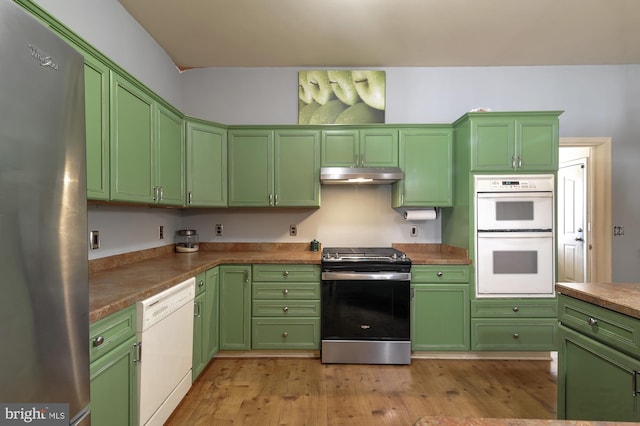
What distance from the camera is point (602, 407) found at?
4.56 feet

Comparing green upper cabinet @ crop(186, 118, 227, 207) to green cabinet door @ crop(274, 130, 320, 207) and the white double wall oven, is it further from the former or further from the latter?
the white double wall oven

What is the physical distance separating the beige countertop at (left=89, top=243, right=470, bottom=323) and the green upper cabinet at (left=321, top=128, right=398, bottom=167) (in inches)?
37.4

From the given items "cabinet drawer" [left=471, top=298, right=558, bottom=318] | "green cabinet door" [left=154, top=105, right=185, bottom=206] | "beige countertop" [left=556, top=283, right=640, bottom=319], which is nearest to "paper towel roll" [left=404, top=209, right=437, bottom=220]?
"cabinet drawer" [left=471, top=298, right=558, bottom=318]

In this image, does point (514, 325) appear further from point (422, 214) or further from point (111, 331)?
point (111, 331)

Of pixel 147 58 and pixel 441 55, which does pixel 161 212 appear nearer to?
pixel 147 58

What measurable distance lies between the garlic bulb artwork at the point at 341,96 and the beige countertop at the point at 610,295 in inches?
91.7

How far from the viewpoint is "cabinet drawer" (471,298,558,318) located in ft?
8.95

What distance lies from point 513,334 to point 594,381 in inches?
55.4

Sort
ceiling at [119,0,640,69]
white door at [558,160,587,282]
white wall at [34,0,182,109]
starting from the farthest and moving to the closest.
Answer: white door at [558,160,587,282] → ceiling at [119,0,640,69] → white wall at [34,0,182,109]

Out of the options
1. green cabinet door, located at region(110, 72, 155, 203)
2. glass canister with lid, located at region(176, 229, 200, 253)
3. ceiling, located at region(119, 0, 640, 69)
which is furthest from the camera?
glass canister with lid, located at region(176, 229, 200, 253)

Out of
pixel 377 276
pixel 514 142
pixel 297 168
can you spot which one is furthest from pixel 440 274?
pixel 297 168

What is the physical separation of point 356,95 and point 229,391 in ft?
9.83

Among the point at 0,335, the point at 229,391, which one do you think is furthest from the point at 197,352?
the point at 0,335

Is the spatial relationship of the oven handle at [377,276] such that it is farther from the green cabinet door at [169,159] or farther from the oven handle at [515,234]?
the green cabinet door at [169,159]
